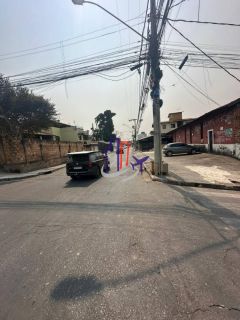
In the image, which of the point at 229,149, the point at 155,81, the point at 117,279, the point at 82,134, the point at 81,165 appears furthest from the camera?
the point at 82,134

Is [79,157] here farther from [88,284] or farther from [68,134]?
[68,134]

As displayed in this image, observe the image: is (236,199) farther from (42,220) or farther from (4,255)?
(4,255)

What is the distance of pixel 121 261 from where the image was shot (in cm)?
335

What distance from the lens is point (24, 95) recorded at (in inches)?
1003

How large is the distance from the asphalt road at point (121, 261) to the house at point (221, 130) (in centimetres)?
1359

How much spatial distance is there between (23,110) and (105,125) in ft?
192

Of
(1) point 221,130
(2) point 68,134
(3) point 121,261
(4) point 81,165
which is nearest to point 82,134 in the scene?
(2) point 68,134

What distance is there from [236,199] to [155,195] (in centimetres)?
264

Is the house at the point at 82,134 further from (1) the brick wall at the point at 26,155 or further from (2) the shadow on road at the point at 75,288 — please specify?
(2) the shadow on road at the point at 75,288

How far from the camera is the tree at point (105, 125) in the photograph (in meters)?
82.1

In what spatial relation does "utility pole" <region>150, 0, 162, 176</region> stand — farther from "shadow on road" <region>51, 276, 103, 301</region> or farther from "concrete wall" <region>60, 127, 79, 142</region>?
"concrete wall" <region>60, 127, 79, 142</region>

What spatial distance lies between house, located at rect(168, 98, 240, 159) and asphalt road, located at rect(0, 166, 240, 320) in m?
13.6

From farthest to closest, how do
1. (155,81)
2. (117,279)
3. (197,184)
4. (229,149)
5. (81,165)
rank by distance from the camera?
(229,149), (81,165), (155,81), (197,184), (117,279)

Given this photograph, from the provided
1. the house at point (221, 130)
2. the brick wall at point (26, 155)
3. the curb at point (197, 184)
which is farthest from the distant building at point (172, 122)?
the curb at point (197, 184)
